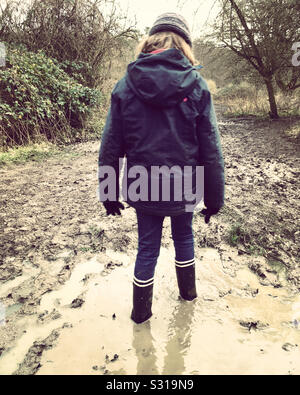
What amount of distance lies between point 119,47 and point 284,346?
8649 millimetres

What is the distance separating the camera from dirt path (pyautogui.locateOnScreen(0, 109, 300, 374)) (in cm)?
161

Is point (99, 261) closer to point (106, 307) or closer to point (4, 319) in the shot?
point (106, 307)

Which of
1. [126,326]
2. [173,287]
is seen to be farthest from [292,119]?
[126,326]

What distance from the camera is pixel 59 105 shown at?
246 inches

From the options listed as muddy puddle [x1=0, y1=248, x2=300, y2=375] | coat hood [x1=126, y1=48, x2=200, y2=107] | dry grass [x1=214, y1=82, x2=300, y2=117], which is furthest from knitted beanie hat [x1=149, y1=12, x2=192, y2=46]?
dry grass [x1=214, y1=82, x2=300, y2=117]

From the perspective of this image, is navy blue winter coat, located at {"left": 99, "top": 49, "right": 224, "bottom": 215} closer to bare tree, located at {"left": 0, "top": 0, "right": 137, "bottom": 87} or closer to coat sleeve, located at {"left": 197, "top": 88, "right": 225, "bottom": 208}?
coat sleeve, located at {"left": 197, "top": 88, "right": 225, "bottom": 208}

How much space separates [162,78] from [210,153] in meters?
0.48

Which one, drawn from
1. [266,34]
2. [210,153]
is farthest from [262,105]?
[210,153]

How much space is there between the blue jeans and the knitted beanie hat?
101 centimetres

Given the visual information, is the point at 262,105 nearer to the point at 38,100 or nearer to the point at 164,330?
the point at 38,100

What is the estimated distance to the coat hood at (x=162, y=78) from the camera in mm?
1283

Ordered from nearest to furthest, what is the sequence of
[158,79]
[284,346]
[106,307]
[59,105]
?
[158,79] < [284,346] < [106,307] < [59,105]

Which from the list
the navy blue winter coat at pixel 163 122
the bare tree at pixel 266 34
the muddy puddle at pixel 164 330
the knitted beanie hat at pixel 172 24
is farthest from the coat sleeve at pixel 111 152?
the bare tree at pixel 266 34

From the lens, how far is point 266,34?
7852 millimetres
